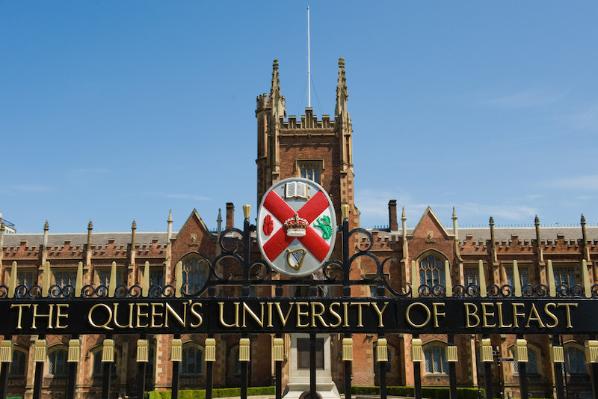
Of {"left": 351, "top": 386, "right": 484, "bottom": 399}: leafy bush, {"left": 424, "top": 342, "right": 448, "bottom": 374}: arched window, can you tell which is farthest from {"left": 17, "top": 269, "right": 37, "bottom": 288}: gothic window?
{"left": 424, "top": 342, "right": 448, "bottom": 374}: arched window

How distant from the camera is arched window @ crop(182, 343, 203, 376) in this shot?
47375 millimetres

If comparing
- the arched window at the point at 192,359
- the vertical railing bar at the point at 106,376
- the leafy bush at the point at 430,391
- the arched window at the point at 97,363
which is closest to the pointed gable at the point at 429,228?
the leafy bush at the point at 430,391

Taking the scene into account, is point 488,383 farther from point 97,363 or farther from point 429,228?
point 97,363

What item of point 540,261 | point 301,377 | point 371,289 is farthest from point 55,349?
point 540,261

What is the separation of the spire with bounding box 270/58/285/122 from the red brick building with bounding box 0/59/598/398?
8 centimetres

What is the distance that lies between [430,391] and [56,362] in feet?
95.9

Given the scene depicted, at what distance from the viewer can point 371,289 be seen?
156ft

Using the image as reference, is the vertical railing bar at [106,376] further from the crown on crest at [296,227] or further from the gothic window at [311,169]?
the gothic window at [311,169]

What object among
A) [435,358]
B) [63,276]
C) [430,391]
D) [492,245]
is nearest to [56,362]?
[63,276]

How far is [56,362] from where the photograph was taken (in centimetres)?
4862

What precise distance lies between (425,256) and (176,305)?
38482mm

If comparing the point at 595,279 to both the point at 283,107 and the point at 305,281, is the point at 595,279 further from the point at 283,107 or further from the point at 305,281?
the point at 305,281

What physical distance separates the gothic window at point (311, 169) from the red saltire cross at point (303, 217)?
3470cm

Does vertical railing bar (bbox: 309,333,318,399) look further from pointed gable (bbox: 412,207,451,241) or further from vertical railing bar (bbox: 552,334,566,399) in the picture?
pointed gable (bbox: 412,207,451,241)
